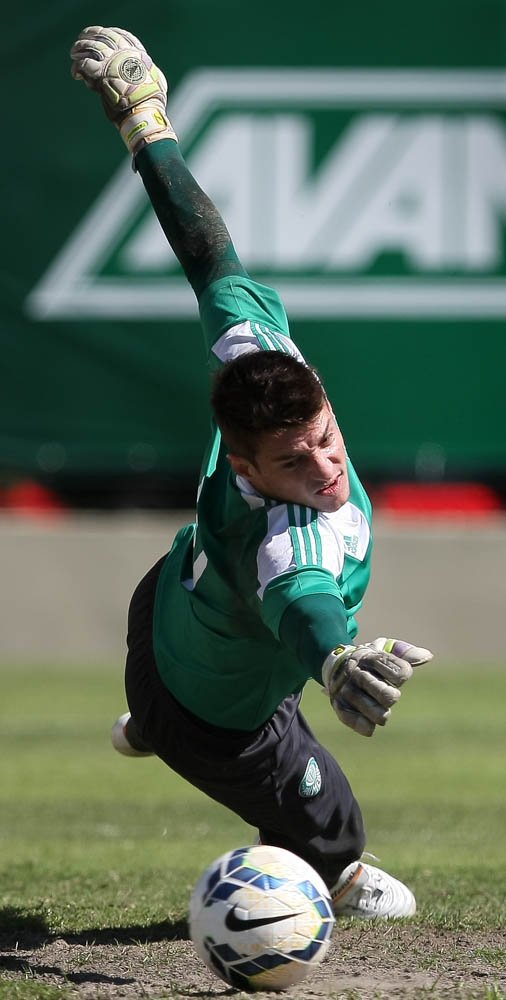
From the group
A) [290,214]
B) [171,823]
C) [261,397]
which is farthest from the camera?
[290,214]

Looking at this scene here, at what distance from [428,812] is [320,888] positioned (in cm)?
379

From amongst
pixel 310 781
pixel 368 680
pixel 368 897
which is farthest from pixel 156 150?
pixel 368 897

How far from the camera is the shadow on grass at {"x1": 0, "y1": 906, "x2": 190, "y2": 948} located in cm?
446

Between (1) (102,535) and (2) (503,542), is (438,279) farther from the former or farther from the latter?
(1) (102,535)

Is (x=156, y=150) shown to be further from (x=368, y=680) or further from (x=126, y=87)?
(x=368, y=680)

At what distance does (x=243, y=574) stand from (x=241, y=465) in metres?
0.29

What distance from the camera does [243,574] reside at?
150 inches

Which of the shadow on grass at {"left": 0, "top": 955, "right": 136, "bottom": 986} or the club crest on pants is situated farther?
the club crest on pants

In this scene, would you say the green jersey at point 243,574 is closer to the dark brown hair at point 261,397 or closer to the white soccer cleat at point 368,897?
the dark brown hair at point 261,397

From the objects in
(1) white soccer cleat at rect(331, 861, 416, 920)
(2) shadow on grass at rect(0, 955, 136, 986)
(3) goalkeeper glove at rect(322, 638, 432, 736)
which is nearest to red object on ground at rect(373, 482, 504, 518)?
(1) white soccer cleat at rect(331, 861, 416, 920)

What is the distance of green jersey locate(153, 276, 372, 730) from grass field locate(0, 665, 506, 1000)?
0.84m

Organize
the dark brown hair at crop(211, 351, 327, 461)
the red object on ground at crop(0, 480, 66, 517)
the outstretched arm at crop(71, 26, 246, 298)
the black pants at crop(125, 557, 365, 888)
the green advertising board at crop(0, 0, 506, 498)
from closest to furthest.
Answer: the dark brown hair at crop(211, 351, 327, 461) < the black pants at crop(125, 557, 365, 888) < the outstretched arm at crop(71, 26, 246, 298) < the green advertising board at crop(0, 0, 506, 498) < the red object on ground at crop(0, 480, 66, 517)

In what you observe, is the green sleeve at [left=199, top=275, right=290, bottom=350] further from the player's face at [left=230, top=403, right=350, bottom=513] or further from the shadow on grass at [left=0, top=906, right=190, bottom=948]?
the shadow on grass at [left=0, top=906, right=190, bottom=948]

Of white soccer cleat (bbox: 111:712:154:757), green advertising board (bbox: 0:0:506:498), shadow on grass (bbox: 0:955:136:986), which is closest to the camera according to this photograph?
shadow on grass (bbox: 0:955:136:986)
